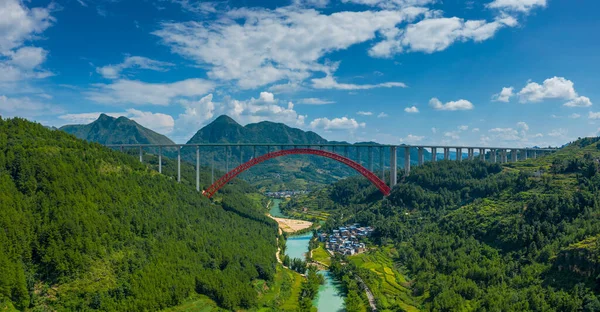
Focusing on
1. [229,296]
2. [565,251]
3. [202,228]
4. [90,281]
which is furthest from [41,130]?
[565,251]

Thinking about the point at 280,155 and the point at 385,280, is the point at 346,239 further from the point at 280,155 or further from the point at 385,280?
the point at 385,280

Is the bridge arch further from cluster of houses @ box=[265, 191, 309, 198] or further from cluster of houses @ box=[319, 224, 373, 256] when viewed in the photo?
cluster of houses @ box=[265, 191, 309, 198]

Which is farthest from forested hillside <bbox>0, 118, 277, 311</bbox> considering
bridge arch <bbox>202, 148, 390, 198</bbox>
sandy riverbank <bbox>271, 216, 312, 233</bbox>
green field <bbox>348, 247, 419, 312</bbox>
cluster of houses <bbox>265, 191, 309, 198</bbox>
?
cluster of houses <bbox>265, 191, 309, 198</bbox>

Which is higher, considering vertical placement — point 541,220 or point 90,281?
point 541,220

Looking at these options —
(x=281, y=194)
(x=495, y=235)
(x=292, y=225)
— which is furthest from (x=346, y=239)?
(x=281, y=194)

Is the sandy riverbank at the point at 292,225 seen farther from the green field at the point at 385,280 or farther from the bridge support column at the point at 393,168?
the green field at the point at 385,280

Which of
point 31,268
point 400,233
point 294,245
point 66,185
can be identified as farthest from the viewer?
point 294,245

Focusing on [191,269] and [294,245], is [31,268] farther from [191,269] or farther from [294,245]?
[294,245]
